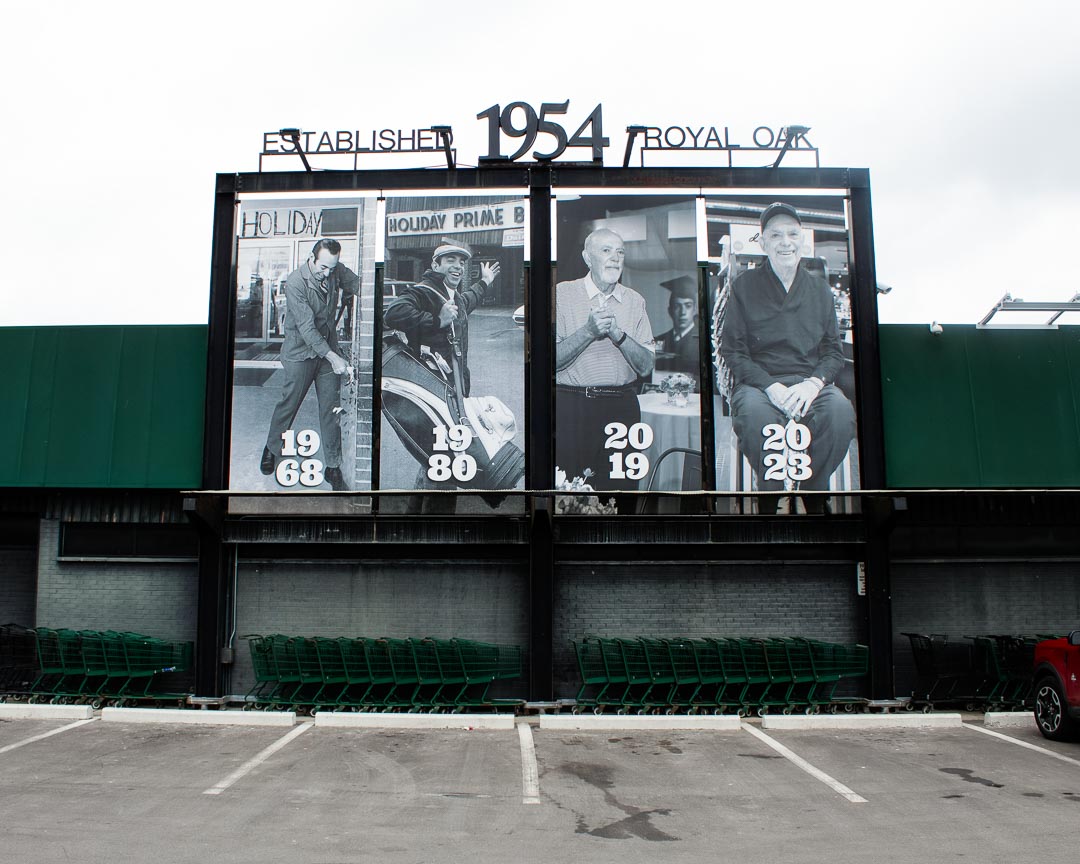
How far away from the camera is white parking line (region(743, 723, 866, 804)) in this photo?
1016 cm

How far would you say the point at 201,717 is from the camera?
46.6ft

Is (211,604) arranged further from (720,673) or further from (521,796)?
(720,673)

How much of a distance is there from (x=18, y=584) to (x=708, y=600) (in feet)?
44.1

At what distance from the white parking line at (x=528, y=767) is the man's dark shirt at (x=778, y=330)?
685 cm

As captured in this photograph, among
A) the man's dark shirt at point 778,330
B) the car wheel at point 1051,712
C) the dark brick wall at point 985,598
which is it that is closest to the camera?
the car wheel at point 1051,712

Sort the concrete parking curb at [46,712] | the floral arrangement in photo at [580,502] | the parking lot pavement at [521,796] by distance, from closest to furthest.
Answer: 1. the parking lot pavement at [521,796]
2. the concrete parking curb at [46,712]
3. the floral arrangement in photo at [580,502]

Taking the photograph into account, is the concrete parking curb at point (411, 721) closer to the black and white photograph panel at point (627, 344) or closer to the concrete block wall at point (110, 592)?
the black and white photograph panel at point (627, 344)

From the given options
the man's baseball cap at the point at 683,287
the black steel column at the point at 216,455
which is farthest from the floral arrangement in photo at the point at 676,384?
the black steel column at the point at 216,455

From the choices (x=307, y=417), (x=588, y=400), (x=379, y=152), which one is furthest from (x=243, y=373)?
(x=588, y=400)

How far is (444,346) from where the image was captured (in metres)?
16.0

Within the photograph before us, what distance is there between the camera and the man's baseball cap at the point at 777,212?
16.3 meters

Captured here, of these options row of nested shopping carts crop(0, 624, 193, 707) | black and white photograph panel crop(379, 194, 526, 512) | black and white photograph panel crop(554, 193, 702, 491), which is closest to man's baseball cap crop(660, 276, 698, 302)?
black and white photograph panel crop(554, 193, 702, 491)

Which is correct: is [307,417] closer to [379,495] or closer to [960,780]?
[379,495]

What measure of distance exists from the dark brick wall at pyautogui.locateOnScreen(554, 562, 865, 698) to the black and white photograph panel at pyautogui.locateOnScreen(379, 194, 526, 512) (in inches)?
102
